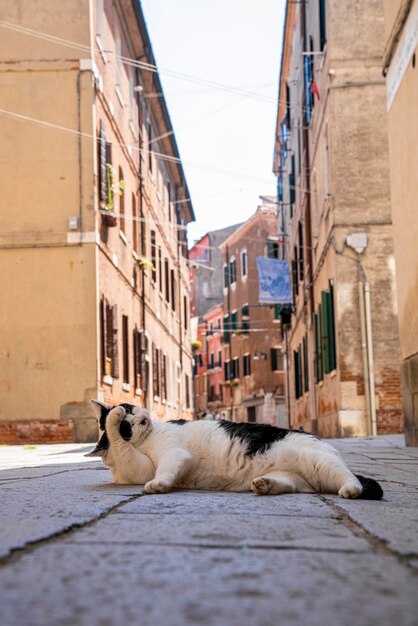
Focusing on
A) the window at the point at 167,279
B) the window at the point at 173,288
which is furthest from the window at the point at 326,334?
the window at the point at 173,288

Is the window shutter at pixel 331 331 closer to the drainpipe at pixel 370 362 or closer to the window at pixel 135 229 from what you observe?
the drainpipe at pixel 370 362

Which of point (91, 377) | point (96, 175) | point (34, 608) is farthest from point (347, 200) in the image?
point (34, 608)

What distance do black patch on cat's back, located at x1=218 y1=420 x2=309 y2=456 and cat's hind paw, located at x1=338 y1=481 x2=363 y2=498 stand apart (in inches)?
18.3

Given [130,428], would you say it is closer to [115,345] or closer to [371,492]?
[371,492]

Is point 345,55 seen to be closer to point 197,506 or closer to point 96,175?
point 96,175

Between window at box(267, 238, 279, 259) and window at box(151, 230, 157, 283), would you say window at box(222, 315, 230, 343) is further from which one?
window at box(151, 230, 157, 283)

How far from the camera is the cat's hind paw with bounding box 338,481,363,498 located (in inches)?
135

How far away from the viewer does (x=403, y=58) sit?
9.40 metres

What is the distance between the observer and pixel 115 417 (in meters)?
4.14

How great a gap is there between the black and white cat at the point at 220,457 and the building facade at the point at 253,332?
44047 mm

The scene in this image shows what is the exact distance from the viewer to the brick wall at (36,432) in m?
15.0

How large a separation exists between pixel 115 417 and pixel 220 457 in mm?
544

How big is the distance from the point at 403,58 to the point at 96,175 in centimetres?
769

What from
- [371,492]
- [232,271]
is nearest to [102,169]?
[371,492]
